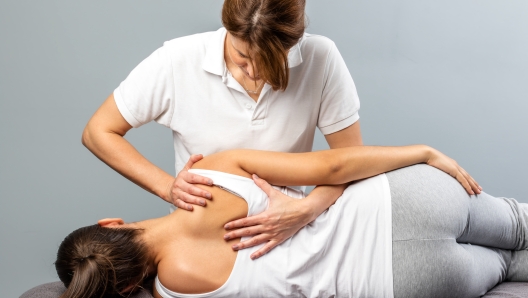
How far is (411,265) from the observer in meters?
1.64

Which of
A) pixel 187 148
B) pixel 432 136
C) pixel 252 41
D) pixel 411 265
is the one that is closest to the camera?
pixel 252 41

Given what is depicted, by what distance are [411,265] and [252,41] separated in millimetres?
752

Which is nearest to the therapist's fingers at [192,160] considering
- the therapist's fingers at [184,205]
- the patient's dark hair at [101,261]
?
the therapist's fingers at [184,205]

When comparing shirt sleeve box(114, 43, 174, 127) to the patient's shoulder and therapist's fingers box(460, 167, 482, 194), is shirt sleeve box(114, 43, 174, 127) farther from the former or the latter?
therapist's fingers box(460, 167, 482, 194)

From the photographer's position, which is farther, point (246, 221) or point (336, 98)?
point (336, 98)

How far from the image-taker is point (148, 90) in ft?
6.24

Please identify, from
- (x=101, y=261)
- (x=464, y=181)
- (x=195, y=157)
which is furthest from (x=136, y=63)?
(x=464, y=181)

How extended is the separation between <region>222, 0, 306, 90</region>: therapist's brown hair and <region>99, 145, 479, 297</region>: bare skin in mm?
291

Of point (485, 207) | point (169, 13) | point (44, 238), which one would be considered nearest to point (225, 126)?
point (485, 207)

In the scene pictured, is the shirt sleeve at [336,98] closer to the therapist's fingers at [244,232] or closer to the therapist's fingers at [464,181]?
the therapist's fingers at [464,181]

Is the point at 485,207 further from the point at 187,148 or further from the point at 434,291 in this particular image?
the point at 187,148

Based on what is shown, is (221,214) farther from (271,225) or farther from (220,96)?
(220,96)

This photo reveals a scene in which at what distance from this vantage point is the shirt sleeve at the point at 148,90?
1894mm

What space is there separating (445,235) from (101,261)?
38.1 inches
